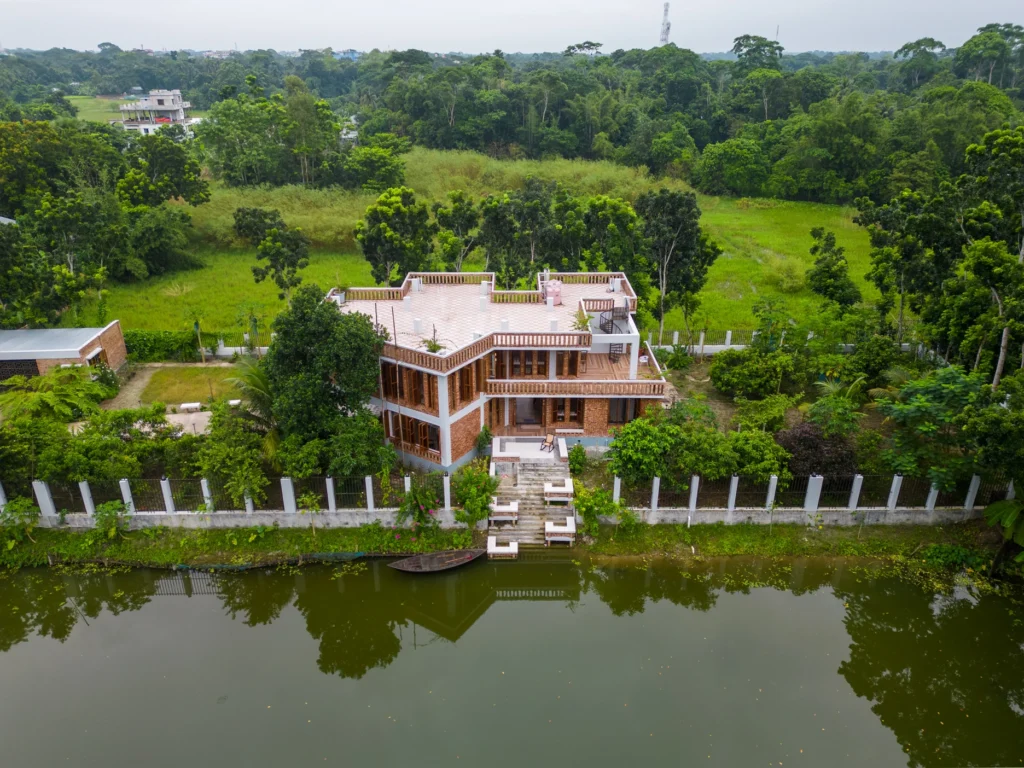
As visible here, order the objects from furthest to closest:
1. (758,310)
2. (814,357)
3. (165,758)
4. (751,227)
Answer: (751,227), (758,310), (814,357), (165,758)

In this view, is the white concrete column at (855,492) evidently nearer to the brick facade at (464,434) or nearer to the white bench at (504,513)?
the white bench at (504,513)

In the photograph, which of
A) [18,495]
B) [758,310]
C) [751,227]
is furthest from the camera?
[751,227]

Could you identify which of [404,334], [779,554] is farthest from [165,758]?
[779,554]

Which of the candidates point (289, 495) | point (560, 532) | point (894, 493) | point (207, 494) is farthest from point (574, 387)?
point (207, 494)

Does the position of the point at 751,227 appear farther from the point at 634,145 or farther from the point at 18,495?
the point at 18,495

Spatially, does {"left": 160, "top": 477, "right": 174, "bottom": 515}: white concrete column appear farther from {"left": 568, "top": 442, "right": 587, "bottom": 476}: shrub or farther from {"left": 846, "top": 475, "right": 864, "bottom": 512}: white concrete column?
{"left": 846, "top": 475, "right": 864, "bottom": 512}: white concrete column

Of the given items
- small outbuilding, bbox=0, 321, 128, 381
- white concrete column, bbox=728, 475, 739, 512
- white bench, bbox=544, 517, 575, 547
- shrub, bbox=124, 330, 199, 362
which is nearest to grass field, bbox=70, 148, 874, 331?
shrub, bbox=124, 330, 199, 362

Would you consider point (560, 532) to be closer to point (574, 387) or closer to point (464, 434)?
point (464, 434)

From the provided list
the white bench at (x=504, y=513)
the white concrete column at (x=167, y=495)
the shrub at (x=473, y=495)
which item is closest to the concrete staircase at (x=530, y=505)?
the white bench at (x=504, y=513)
